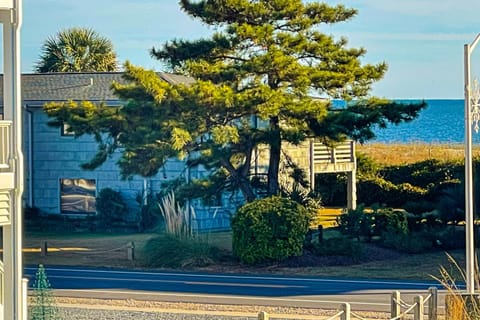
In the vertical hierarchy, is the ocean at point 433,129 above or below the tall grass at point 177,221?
above

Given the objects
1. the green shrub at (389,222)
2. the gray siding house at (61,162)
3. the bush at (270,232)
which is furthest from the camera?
the gray siding house at (61,162)

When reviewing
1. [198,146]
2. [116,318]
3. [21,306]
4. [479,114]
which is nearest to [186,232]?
[198,146]

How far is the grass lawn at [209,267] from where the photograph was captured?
26.5m

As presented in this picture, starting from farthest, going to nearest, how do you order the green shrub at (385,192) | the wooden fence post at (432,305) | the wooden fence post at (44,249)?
the green shrub at (385,192)
the wooden fence post at (44,249)
the wooden fence post at (432,305)

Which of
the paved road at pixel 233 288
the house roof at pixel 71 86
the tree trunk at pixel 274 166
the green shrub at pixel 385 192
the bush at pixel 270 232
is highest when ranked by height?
the house roof at pixel 71 86

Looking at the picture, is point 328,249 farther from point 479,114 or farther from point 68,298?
point 479,114

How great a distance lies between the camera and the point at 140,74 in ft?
95.2

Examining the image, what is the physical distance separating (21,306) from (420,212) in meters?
21.2

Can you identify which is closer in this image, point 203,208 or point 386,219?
point 386,219

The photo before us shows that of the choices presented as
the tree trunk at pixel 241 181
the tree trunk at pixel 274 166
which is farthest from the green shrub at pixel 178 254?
the tree trunk at pixel 274 166

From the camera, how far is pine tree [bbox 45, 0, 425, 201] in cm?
2927

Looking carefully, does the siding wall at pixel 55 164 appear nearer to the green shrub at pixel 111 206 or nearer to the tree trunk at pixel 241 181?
the green shrub at pixel 111 206

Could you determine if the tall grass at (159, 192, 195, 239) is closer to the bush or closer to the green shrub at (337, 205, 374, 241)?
the bush

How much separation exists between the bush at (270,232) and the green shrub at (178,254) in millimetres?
885
